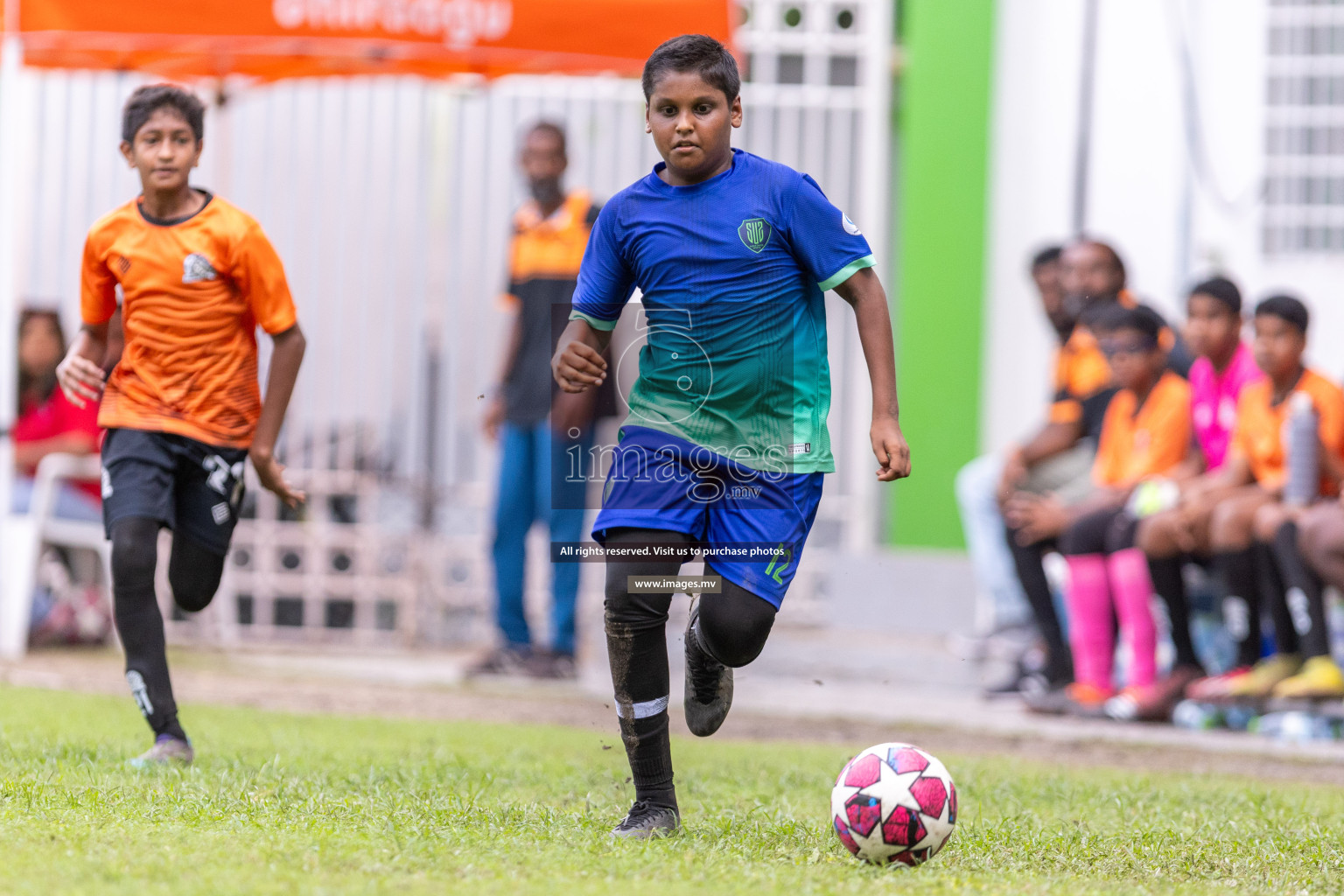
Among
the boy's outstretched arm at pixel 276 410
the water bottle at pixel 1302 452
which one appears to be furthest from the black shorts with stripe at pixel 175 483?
the water bottle at pixel 1302 452

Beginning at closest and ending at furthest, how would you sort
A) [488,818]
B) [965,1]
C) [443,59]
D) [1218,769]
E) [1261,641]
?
[488,818] → [1218,769] → [1261,641] → [443,59] → [965,1]

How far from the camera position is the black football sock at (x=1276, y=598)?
744cm

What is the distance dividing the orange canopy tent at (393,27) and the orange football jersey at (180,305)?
3.48 meters

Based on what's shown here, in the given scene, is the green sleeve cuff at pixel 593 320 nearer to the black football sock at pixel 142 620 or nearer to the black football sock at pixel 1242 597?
the black football sock at pixel 142 620

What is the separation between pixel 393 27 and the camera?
333 inches

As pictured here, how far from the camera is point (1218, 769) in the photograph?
21.2 ft

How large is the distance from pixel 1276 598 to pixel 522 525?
12.3ft

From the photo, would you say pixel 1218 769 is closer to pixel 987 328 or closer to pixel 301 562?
pixel 987 328

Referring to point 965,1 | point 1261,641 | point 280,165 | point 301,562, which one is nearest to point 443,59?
point 280,165

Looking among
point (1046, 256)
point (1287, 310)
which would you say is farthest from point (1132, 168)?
point (1287, 310)

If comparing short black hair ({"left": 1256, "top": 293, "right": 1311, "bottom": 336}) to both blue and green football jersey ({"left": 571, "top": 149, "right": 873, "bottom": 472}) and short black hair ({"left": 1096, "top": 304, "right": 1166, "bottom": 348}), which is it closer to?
short black hair ({"left": 1096, "top": 304, "right": 1166, "bottom": 348})

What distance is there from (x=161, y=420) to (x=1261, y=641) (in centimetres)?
536

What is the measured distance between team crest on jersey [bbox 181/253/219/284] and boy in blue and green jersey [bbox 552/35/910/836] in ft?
4.87

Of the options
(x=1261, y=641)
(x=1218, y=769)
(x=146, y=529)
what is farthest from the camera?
(x=1261, y=641)
